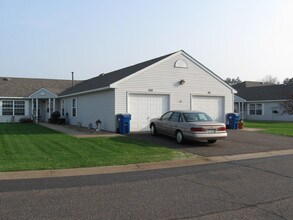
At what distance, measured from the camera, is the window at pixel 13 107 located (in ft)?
116

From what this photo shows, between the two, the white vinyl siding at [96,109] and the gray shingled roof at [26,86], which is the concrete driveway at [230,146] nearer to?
the white vinyl siding at [96,109]

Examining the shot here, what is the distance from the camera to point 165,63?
2267cm

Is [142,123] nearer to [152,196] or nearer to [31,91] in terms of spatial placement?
[152,196]

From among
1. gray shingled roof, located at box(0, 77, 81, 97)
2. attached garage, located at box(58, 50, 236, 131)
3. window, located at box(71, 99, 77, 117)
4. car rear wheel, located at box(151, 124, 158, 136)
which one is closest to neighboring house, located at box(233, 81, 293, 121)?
attached garage, located at box(58, 50, 236, 131)

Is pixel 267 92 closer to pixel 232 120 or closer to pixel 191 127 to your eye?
pixel 232 120

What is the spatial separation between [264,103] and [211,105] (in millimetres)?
22875

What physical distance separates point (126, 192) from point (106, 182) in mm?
1226

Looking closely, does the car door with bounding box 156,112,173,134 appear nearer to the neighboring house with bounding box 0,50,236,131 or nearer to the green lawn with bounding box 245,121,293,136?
the neighboring house with bounding box 0,50,236,131

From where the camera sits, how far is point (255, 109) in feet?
153

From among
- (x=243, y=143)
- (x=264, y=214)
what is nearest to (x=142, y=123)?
(x=243, y=143)

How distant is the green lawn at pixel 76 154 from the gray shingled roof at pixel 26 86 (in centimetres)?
2122

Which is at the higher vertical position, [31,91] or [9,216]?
[31,91]

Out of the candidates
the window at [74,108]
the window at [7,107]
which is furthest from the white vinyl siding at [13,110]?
the window at [74,108]

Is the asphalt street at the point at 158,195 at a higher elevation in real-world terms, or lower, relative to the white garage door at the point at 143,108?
lower
